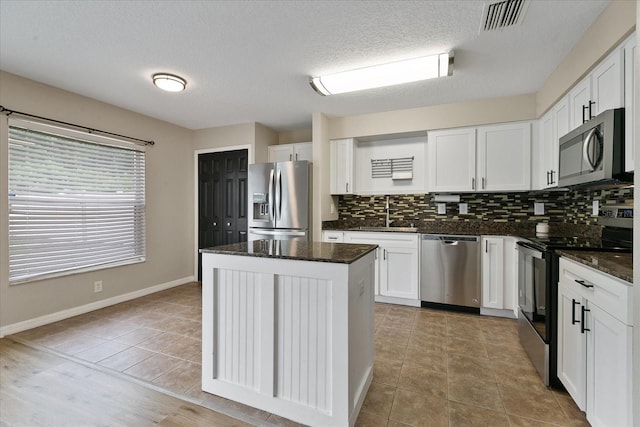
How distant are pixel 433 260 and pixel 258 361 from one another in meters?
2.39

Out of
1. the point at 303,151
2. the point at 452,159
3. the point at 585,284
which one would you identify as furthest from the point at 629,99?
the point at 303,151

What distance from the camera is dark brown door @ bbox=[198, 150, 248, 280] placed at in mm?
4348

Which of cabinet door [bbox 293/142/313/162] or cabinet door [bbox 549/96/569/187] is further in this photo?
cabinet door [bbox 293/142/313/162]

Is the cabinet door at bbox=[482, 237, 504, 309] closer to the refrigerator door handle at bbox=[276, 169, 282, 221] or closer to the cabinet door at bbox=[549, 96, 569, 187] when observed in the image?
the cabinet door at bbox=[549, 96, 569, 187]

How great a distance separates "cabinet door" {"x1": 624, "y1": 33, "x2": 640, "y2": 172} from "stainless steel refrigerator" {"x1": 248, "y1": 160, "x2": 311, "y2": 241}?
9.28 ft

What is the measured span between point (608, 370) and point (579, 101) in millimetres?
1929

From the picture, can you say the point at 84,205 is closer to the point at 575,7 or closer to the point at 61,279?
the point at 61,279

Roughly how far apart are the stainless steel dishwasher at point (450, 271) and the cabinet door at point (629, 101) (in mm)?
1709

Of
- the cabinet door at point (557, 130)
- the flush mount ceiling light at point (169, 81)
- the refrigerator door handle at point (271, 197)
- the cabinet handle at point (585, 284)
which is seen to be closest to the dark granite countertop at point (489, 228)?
the cabinet door at point (557, 130)

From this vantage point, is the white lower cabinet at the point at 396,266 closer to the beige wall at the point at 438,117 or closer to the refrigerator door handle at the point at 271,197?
the refrigerator door handle at the point at 271,197

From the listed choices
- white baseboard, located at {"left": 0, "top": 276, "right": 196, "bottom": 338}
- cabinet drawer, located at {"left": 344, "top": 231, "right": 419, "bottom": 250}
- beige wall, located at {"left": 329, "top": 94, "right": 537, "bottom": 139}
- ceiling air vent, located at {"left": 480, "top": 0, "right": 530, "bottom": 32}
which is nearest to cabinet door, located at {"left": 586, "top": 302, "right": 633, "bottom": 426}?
ceiling air vent, located at {"left": 480, "top": 0, "right": 530, "bottom": 32}

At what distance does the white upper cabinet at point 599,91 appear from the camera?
1702 millimetres

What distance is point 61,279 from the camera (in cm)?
305

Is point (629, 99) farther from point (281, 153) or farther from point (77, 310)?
point (77, 310)
